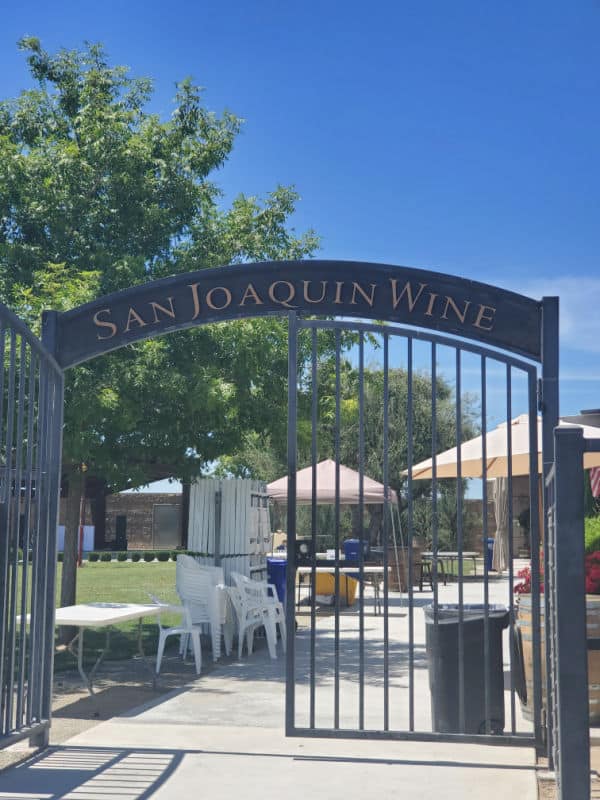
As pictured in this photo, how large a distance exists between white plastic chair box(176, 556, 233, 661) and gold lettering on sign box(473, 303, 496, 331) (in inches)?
218

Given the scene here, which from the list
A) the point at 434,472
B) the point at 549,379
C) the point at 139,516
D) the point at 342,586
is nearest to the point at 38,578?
the point at 434,472

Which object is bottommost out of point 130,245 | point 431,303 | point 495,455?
point 495,455

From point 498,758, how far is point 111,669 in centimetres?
531

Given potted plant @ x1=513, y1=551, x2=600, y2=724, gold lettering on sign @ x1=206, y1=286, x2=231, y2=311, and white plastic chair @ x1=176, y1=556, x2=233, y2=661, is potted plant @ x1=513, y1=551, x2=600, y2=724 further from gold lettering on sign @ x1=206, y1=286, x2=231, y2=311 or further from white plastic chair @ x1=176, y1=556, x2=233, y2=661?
white plastic chair @ x1=176, y1=556, x2=233, y2=661

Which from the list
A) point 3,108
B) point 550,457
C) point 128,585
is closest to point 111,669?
point 550,457

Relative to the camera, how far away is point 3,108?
12.6 m

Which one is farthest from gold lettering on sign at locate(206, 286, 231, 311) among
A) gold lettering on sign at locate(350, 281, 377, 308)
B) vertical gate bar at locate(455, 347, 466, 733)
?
vertical gate bar at locate(455, 347, 466, 733)

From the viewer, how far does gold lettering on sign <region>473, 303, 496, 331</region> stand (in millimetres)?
6645

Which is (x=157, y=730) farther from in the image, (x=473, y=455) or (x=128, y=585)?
(x=128, y=585)

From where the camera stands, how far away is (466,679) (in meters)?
6.80

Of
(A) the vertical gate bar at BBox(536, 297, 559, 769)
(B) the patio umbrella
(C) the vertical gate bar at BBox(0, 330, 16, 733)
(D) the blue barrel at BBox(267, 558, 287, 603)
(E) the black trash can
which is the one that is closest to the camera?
(C) the vertical gate bar at BBox(0, 330, 16, 733)

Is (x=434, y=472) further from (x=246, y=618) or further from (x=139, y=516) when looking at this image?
(x=139, y=516)

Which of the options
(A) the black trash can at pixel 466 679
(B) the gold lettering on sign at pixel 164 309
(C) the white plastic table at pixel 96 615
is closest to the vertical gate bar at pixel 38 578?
(B) the gold lettering on sign at pixel 164 309

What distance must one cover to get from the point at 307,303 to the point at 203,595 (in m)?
5.37
